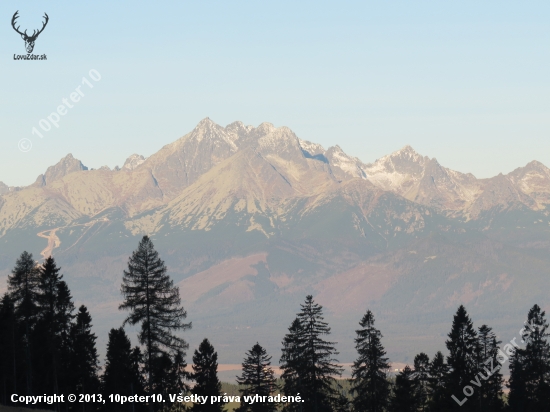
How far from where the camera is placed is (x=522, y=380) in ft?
302

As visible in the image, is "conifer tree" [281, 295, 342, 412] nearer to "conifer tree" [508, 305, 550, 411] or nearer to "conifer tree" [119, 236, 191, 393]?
"conifer tree" [119, 236, 191, 393]

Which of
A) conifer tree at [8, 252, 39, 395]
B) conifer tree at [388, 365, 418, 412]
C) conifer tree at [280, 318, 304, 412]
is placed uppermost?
conifer tree at [8, 252, 39, 395]

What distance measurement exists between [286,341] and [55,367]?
58.5 ft

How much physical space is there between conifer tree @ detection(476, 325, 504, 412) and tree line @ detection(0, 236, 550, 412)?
12cm

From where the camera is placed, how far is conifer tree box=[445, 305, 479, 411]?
275 feet

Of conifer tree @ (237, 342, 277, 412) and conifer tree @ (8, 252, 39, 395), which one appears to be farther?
conifer tree @ (237, 342, 277, 412)

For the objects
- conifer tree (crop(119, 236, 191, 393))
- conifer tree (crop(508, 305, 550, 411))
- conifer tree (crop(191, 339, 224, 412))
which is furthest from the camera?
conifer tree (crop(508, 305, 550, 411))

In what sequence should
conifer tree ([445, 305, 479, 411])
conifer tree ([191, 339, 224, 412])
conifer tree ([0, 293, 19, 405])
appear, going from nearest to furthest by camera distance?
1. conifer tree ([0, 293, 19, 405])
2. conifer tree ([191, 339, 224, 412])
3. conifer tree ([445, 305, 479, 411])

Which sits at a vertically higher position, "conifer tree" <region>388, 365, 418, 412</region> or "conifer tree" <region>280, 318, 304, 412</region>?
"conifer tree" <region>280, 318, 304, 412</region>

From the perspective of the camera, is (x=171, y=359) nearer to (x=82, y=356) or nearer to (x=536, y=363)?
(x=82, y=356)

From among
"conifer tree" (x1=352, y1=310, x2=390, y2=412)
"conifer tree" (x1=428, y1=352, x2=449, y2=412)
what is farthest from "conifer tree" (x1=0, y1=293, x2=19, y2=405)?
"conifer tree" (x1=428, y1=352, x2=449, y2=412)

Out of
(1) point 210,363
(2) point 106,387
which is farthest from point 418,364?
(2) point 106,387

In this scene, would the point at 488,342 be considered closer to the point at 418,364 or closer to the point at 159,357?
the point at 418,364

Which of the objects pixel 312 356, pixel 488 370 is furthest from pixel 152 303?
pixel 488 370
